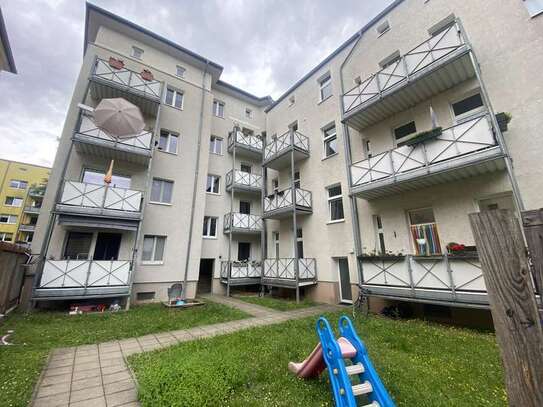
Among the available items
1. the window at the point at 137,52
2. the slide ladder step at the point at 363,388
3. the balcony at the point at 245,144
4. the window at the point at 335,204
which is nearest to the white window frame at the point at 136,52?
the window at the point at 137,52

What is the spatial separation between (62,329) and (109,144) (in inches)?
295

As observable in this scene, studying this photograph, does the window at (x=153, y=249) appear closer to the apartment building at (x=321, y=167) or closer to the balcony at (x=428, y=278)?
the apartment building at (x=321, y=167)

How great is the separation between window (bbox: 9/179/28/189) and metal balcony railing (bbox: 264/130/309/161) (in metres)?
42.2

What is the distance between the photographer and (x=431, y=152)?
744cm

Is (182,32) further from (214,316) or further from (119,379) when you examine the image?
(119,379)

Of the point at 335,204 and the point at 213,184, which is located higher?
the point at 213,184

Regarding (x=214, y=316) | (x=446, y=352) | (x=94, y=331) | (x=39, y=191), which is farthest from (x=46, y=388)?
(x=39, y=191)

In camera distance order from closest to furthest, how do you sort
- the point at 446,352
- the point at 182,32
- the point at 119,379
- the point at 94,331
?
the point at 119,379 → the point at 446,352 → the point at 94,331 → the point at 182,32

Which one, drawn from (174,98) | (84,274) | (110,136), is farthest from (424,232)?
(174,98)

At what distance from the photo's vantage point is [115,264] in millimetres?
9523

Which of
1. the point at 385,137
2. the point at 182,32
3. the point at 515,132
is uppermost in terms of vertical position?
the point at 182,32

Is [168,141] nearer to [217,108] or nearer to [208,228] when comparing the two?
[217,108]

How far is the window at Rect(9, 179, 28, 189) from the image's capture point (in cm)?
3384

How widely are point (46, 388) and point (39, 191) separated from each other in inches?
1606
